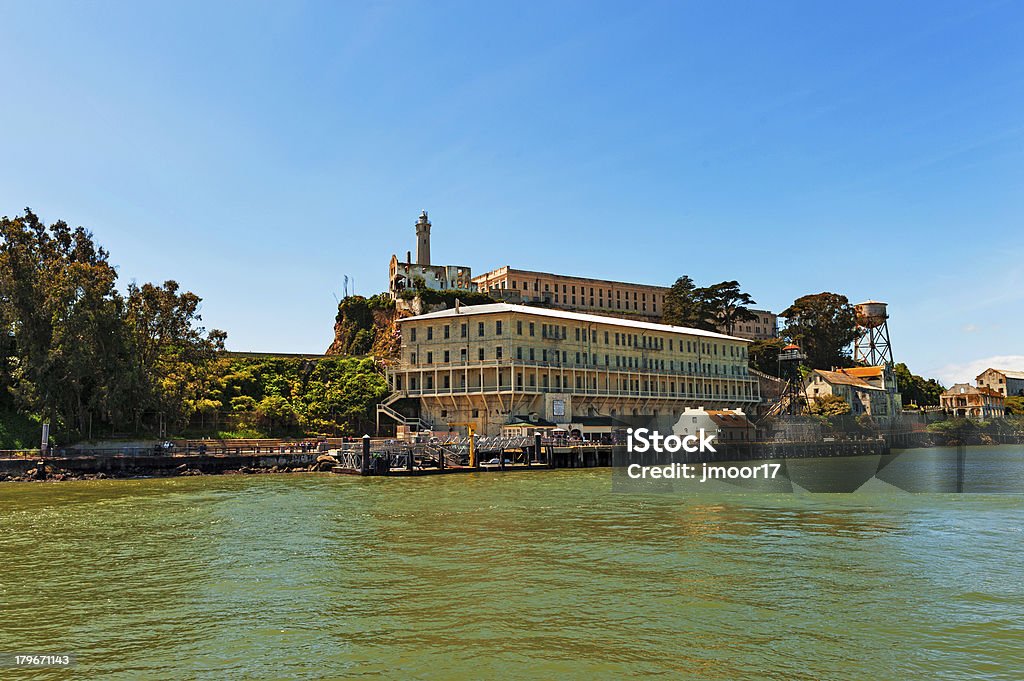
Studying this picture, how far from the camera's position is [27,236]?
2338 inches

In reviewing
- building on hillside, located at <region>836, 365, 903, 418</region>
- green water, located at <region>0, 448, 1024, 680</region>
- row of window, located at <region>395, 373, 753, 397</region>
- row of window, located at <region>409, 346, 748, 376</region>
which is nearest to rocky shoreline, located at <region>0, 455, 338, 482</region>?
green water, located at <region>0, 448, 1024, 680</region>

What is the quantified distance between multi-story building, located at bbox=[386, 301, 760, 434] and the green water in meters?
39.6

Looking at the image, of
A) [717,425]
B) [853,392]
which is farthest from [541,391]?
[853,392]

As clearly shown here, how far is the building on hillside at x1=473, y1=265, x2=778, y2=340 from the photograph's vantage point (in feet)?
398

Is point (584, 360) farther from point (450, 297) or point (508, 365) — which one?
point (450, 297)

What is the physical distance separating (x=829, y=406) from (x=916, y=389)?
48.2m

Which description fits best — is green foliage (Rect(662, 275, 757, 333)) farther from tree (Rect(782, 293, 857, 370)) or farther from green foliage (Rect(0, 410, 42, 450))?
green foliage (Rect(0, 410, 42, 450))

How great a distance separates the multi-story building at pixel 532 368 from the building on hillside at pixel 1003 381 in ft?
310

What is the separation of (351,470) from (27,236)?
102 feet

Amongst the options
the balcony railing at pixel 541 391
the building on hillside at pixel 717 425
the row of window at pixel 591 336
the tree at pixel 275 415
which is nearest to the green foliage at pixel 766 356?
the row of window at pixel 591 336

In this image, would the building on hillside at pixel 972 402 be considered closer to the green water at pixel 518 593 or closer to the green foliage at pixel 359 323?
the green foliage at pixel 359 323

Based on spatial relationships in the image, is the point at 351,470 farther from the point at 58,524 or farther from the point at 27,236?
the point at 27,236

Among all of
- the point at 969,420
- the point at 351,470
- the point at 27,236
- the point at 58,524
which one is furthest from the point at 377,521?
the point at 969,420

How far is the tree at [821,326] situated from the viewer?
12006cm
